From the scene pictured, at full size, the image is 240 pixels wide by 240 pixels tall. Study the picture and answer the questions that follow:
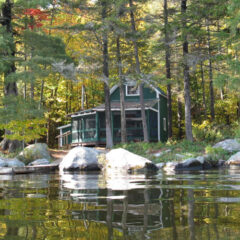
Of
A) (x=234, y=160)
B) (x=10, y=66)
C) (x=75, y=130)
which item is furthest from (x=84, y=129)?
(x=234, y=160)

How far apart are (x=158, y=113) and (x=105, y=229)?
26525 mm

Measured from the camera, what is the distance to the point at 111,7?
69.8 feet

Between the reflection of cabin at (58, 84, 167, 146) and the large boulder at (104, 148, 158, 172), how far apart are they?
45.8ft

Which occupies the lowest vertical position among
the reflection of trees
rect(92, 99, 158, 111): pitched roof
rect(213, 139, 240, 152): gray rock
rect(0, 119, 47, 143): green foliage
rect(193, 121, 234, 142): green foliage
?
the reflection of trees

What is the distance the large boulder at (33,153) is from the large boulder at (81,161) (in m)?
4.47

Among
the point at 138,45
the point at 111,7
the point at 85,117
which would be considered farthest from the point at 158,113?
the point at 111,7

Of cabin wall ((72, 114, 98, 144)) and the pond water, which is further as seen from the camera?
cabin wall ((72, 114, 98, 144))

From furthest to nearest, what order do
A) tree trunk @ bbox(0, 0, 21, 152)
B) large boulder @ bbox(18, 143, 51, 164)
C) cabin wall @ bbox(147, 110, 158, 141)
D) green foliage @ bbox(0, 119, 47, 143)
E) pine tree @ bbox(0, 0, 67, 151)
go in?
1. cabin wall @ bbox(147, 110, 158, 141)
2. tree trunk @ bbox(0, 0, 21, 152)
3. green foliage @ bbox(0, 119, 47, 143)
4. large boulder @ bbox(18, 143, 51, 164)
5. pine tree @ bbox(0, 0, 67, 151)

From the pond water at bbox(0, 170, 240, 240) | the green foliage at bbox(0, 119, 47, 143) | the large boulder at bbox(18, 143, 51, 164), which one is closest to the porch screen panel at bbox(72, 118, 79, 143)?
the large boulder at bbox(18, 143, 51, 164)

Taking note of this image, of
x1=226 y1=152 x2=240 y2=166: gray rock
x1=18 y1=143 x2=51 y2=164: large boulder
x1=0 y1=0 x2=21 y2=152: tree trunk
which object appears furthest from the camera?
x1=0 y1=0 x2=21 y2=152: tree trunk

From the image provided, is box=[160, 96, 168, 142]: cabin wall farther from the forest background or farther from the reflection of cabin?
the forest background

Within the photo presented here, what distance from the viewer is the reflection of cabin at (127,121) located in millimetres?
26406

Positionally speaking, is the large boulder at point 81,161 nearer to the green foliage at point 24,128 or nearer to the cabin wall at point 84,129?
the green foliage at point 24,128

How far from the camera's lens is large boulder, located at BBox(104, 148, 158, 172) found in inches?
425
